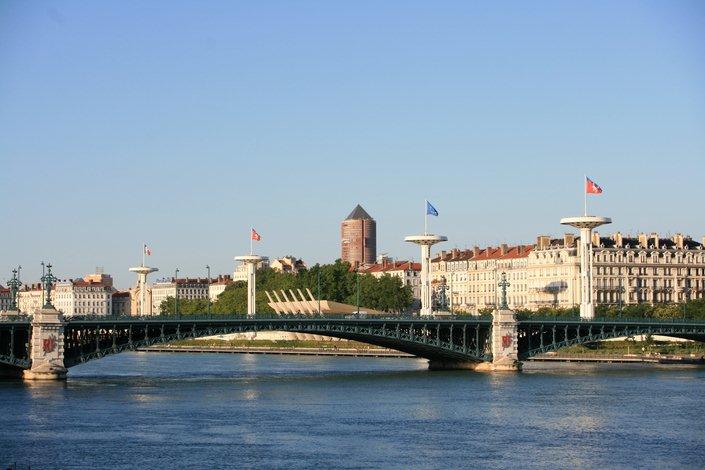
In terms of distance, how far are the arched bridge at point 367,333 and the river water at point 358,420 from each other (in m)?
2.92

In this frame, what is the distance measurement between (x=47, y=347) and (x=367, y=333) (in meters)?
24.4

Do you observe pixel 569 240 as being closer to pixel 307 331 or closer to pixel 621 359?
pixel 621 359

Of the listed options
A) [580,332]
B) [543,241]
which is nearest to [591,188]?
[580,332]

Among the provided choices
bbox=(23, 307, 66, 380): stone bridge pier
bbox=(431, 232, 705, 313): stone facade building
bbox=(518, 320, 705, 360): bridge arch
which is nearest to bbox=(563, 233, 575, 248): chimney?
bbox=(431, 232, 705, 313): stone facade building

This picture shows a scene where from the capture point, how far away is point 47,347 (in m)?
100

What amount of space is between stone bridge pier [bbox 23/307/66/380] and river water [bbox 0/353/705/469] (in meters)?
1.93

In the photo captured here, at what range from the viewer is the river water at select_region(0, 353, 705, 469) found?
63281 millimetres

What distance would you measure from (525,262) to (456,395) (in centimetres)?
10660

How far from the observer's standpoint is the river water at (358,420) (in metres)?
63.3

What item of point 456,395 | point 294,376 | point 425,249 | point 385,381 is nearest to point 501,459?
point 456,395

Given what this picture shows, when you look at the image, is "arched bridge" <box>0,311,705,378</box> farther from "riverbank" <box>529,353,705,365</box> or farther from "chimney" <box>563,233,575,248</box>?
"chimney" <box>563,233,575,248</box>

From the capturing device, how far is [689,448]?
66438mm

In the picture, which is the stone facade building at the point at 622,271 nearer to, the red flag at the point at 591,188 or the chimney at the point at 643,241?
the chimney at the point at 643,241

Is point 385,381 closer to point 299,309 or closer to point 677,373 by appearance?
point 677,373
